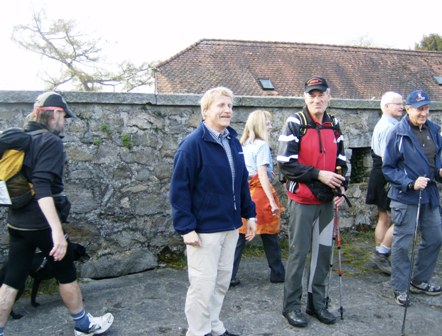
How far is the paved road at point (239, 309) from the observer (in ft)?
11.7

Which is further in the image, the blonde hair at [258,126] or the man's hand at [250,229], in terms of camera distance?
the blonde hair at [258,126]

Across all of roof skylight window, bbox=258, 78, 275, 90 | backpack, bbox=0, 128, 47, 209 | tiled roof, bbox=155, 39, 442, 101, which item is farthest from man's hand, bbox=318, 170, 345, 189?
roof skylight window, bbox=258, 78, 275, 90

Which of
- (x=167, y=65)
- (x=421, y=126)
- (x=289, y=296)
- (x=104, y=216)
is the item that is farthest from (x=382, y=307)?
(x=167, y=65)

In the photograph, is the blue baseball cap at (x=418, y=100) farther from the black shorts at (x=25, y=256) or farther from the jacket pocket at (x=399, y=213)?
the black shorts at (x=25, y=256)

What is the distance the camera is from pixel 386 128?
480 cm

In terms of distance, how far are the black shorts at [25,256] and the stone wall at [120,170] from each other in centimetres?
140

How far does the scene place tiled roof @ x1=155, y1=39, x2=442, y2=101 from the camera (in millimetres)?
23562

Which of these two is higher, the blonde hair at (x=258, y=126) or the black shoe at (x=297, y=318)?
the blonde hair at (x=258, y=126)

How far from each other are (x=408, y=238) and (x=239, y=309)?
1.66 m

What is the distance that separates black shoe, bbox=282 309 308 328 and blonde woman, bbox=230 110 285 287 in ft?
3.06

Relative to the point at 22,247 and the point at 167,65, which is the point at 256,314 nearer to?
the point at 22,247

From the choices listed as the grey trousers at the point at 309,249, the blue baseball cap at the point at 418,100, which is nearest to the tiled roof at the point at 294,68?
the blue baseball cap at the point at 418,100

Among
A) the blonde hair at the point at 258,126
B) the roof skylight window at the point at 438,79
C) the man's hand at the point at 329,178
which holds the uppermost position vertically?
the roof skylight window at the point at 438,79

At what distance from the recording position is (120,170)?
486 centimetres
